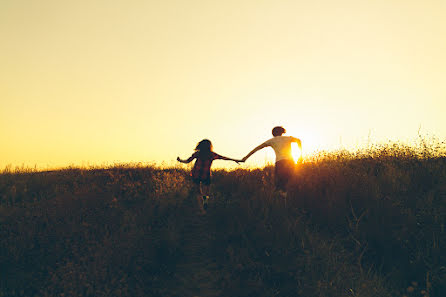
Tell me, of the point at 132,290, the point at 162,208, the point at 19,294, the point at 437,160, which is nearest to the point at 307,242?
the point at 132,290

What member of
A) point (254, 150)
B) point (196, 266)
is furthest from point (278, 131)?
point (196, 266)

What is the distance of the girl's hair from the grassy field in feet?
5.49

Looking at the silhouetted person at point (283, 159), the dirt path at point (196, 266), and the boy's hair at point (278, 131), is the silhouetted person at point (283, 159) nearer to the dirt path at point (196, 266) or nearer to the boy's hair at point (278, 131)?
the boy's hair at point (278, 131)

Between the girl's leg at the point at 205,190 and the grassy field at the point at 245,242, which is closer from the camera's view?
the grassy field at the point at 245,242

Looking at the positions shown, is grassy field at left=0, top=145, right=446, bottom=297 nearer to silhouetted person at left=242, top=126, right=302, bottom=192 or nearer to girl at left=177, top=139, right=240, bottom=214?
silhouetted person at left=242, top=126, right=302, bottom=192

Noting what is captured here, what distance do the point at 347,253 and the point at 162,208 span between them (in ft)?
12.7

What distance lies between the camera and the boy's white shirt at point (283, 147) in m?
6.45

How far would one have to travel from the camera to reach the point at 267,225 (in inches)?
186

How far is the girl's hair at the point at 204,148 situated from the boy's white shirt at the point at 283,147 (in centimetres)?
222

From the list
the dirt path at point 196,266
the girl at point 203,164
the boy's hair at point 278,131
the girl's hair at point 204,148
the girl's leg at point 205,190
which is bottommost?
the dirt path at point 196,266

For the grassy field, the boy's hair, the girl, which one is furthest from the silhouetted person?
the girl

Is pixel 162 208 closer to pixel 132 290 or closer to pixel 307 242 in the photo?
pixel 132 290

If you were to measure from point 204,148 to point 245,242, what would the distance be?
3977 millimetres

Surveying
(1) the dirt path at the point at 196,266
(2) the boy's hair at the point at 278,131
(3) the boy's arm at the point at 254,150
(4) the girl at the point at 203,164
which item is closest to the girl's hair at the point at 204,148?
(4) the girl at the point at 203,164
